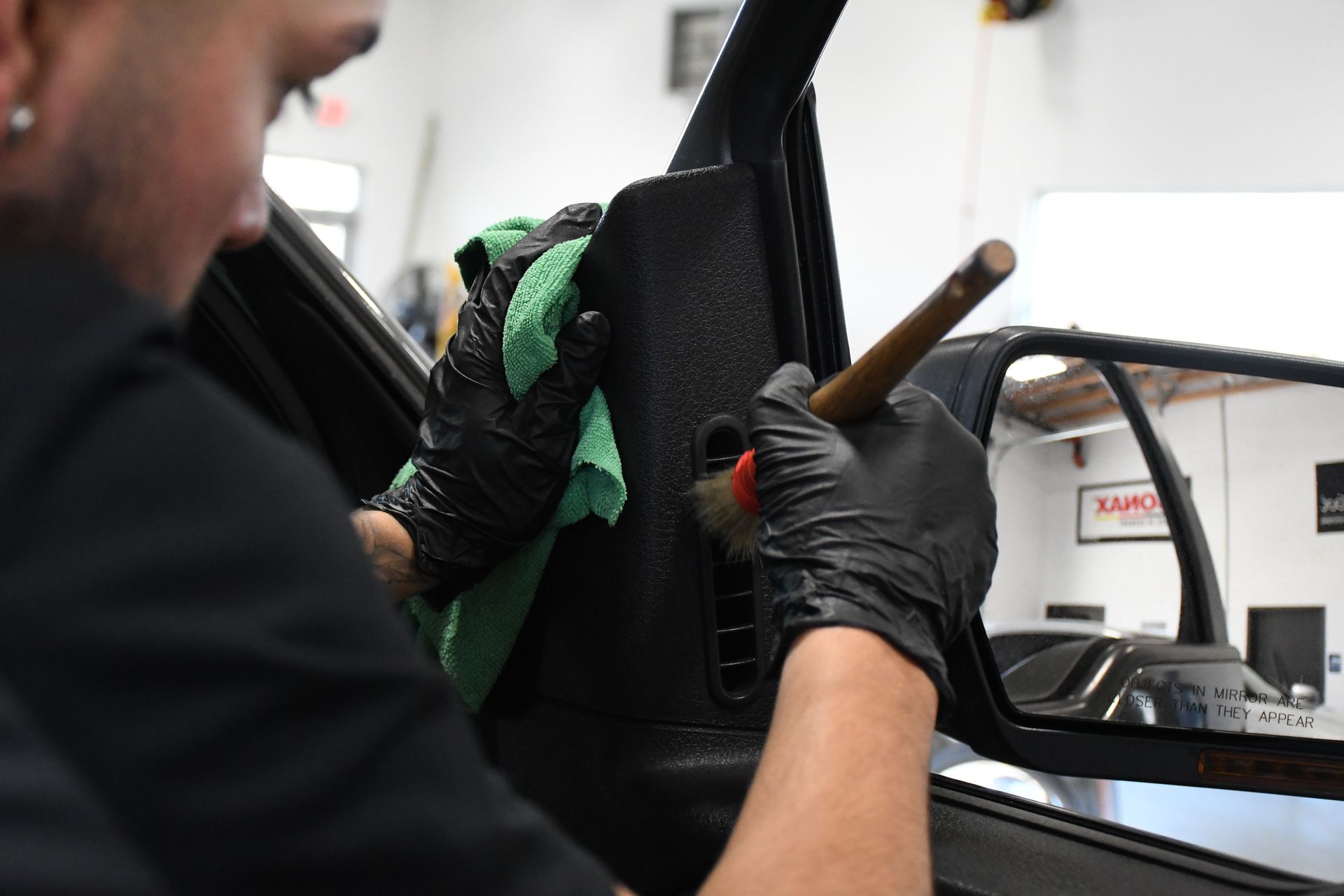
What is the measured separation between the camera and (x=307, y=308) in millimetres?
1212

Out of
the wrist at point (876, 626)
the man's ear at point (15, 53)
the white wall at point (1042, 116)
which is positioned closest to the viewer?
the man's ear at point (15, 53)

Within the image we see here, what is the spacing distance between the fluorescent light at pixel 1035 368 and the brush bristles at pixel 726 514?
30cm

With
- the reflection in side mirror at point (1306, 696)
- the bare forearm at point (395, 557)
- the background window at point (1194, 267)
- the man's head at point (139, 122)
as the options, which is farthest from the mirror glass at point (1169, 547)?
the background window at point (1194, 267)

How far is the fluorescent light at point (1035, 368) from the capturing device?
985 mm

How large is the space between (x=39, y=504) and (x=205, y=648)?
3.0 inches

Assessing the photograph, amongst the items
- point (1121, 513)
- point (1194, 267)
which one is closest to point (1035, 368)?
point (1121, 513)

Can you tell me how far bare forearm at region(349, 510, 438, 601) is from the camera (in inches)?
41.7

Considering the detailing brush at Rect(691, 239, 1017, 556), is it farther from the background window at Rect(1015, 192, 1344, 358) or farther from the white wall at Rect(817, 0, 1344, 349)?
the white wall at Rect(817, 0, 1344, 349)

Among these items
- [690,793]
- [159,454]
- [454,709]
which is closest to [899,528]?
[690,793]

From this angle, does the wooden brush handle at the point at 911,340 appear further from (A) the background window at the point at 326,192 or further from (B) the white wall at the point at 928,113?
(A) the background window at the point at 326,192

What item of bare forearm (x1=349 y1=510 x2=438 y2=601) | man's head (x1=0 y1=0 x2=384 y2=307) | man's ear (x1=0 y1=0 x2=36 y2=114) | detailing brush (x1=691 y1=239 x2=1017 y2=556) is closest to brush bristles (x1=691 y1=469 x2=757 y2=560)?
detailing brush (x1=691 y1=239 x2=1017 y2=556)

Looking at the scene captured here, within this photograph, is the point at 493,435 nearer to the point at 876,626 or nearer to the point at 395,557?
the point at 395,557

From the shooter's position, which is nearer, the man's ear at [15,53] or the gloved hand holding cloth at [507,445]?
the man's ear at [15,53]

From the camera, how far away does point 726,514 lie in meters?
0.87
